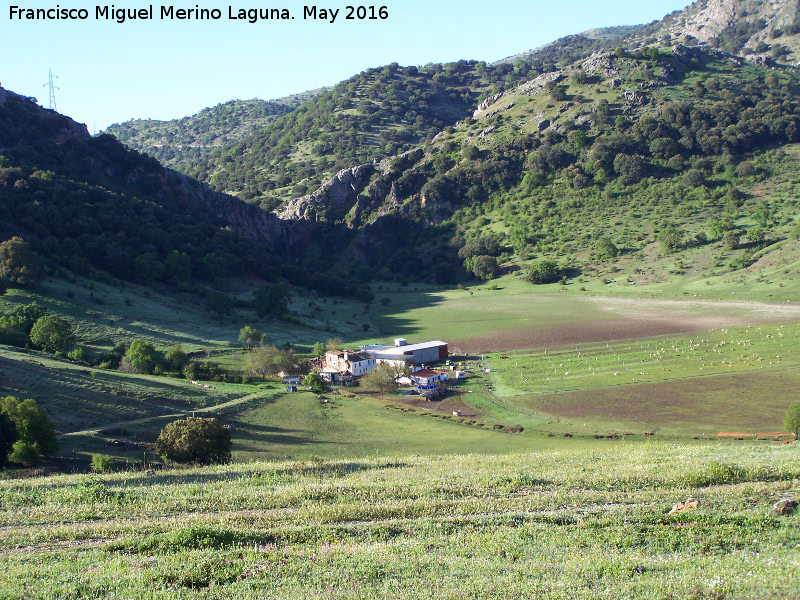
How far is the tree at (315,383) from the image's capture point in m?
52.8

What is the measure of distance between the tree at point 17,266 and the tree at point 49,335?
526 inches

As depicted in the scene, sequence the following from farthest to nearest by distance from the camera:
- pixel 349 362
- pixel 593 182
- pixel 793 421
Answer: pixel 593 182 → pixel 349 362 → pixel 793 421

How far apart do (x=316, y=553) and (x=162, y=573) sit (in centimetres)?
248

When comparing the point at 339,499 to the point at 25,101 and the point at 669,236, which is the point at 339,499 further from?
the point at 25,101

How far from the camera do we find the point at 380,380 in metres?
55.2

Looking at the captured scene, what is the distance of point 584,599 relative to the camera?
9.37 m

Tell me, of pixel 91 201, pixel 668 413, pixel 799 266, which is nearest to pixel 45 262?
pixel 91 201

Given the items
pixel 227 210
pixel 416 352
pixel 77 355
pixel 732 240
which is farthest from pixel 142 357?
pixel 732 240

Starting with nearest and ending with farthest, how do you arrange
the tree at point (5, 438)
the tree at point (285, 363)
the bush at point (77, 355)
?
the tree at point (5, 438) < the bush at point (77, 355) < the tree at point (285, 363)

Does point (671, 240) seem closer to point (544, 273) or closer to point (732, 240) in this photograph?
point (732, 240)

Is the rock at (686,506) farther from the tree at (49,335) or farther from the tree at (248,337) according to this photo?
the tree at (248,337)

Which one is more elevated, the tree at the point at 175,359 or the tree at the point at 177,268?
the tree at the point at 177,268

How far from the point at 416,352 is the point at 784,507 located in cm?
5191

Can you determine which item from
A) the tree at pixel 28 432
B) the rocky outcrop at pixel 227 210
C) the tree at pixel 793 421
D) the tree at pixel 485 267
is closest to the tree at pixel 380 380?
the tree at pixel 793 421
